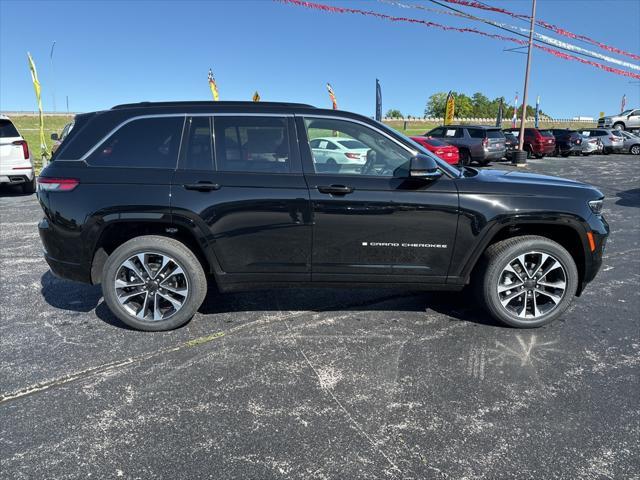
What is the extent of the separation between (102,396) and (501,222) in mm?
3059

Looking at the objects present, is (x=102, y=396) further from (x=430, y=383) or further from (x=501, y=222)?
(x=501, y=222)

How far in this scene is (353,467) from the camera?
7.44 feet

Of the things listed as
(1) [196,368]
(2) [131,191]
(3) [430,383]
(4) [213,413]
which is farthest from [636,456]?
(2) [131,191]

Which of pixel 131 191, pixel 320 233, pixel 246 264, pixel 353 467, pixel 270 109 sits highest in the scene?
pixel 270 109

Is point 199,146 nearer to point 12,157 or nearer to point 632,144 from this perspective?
point 12,157

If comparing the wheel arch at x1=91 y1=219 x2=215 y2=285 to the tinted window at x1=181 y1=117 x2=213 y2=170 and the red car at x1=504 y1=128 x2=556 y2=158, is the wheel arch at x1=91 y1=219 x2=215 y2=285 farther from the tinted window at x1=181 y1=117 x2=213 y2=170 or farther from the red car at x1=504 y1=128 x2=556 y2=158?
the red car at x1=504 y1=128 x2=556 y2=158

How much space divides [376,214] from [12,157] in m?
9.01

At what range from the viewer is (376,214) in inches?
138

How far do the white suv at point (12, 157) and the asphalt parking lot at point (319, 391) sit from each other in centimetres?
614

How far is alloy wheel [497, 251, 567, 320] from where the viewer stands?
147 inches

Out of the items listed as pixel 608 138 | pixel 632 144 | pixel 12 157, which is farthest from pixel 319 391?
Answer: pixel 632 144

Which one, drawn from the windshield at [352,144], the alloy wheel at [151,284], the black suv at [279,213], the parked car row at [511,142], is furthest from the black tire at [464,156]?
the alloy wheel at [151,284]

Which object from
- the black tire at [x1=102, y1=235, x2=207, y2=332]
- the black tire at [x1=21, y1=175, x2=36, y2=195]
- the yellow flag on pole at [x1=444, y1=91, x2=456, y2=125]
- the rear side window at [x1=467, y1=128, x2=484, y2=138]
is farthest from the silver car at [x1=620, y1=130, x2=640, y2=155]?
the black tire at [x1=102, y1=235, x2=207, y2=332]

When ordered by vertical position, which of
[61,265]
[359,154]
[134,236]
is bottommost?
[61,265]
